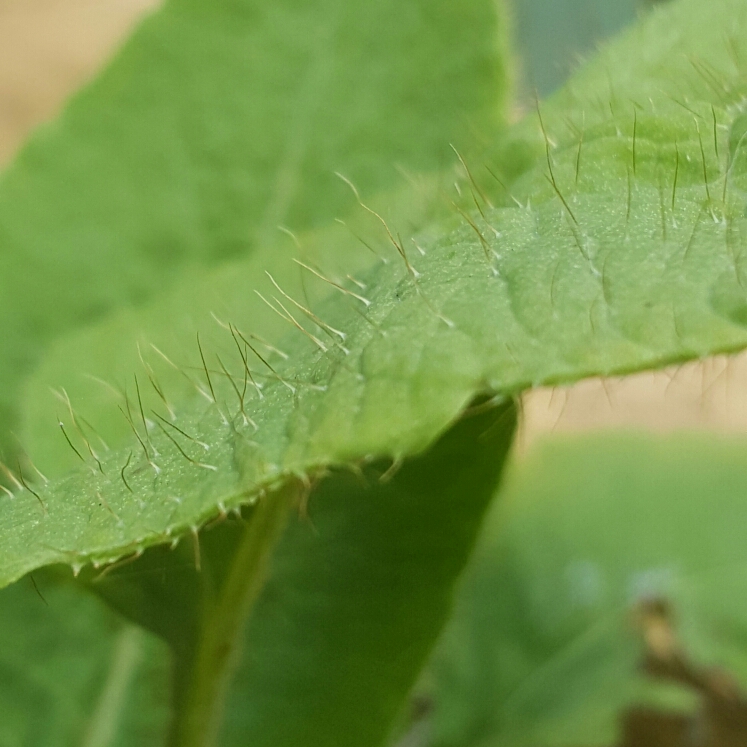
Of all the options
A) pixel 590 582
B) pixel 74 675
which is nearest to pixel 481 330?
pixel 74 675

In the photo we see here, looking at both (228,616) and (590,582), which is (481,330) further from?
(590,582)

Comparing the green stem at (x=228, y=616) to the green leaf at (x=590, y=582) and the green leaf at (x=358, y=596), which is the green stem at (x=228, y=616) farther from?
the green leaf at (x=590, y=582)

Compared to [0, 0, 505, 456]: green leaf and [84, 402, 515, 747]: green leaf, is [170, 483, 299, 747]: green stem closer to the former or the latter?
[84, 402, 515, 747]: green leaf

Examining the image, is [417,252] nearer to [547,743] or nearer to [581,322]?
[581,322]

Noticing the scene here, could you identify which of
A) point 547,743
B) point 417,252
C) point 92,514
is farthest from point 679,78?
point 547,743

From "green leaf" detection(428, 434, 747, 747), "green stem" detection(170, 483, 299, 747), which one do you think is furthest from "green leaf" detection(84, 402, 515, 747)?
"green leaf" detection(428, 434, 747, 747)

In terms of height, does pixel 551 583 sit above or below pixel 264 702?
above

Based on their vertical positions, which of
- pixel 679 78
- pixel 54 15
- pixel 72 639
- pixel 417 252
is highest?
pixel 54 15

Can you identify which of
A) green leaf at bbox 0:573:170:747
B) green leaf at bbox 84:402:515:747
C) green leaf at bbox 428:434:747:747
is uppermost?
green leaf at bbox 428:434:747:747
